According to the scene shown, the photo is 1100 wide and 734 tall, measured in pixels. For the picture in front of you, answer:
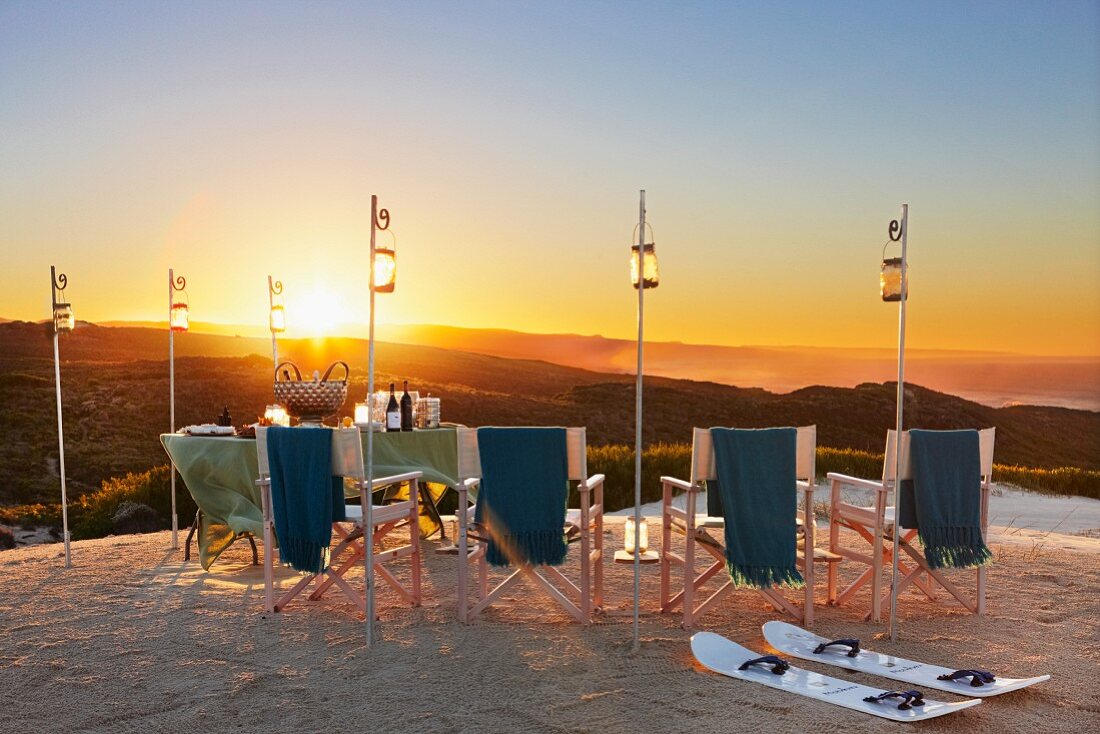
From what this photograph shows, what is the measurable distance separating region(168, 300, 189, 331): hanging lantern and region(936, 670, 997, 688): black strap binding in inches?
192

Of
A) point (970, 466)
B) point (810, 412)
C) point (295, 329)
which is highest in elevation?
point (295, 329)

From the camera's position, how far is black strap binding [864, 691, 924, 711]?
9.41 feet

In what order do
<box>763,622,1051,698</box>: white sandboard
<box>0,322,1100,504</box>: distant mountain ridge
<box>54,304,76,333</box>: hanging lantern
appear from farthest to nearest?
1. <box>0,322,1100,504</box>: distant mountain ridge
2. <box>54,304,76,333</box>: hanging lantern
3. <box>763,622,1051,698</box>: white sandboard

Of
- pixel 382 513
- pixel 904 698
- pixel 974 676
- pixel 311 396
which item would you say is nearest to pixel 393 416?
pixel 311 396

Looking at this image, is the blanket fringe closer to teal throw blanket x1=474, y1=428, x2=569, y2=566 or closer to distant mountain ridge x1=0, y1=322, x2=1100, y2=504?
teal throw blanket x1=474, y1=428, x2=569, y2=566

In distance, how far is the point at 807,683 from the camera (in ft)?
10.2

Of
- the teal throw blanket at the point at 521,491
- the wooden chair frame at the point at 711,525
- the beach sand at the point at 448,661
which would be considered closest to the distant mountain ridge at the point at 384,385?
the beach sand at the point at 448,661

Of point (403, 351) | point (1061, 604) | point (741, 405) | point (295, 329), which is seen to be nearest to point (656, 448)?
point (295, 329)

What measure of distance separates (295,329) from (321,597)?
237 cm

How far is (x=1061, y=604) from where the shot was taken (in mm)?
4359

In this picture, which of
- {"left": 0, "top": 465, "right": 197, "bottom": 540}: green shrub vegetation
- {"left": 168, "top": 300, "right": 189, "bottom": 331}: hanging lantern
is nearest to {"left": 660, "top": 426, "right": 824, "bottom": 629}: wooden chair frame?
{"left": 168, "top": 300, "right": 189, "bottom": 331}: hanging lantern

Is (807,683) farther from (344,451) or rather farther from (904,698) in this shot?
(344,451)

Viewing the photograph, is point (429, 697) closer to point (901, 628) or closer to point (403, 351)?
point (901, 628)

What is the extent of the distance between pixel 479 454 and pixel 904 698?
5.84 ft
